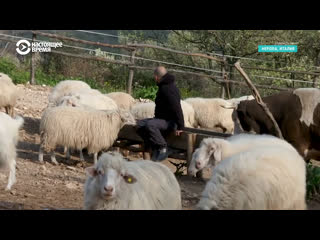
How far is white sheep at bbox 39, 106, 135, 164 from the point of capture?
10617 mm

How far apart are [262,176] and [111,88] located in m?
15.3

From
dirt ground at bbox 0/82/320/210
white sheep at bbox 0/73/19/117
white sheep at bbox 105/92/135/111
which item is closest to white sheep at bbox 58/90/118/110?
dirt ground at bbox 0/82/320/210

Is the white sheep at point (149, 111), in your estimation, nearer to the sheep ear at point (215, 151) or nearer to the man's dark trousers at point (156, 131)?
the man's dark trousers at point (156, 131)

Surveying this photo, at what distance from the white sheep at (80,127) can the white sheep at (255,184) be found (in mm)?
5385

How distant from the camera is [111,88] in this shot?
20531mm

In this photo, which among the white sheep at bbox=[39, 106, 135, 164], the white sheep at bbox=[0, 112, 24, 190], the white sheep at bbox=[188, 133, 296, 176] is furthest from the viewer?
the white sheep at bbox=[39, 106, 135, 164]

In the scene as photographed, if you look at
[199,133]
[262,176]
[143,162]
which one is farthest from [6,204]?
[199,133]

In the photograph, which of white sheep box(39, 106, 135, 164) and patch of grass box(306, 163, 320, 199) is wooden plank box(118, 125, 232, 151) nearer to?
white sheep box(39, 106, 135, 164)

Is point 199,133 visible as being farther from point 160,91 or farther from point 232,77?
point 232,77

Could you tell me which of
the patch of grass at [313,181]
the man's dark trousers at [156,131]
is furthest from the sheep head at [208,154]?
the man's dark trousers at [156,131]

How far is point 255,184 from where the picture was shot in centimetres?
545

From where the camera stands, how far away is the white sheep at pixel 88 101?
11.9 m

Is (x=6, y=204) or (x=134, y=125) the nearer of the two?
(x=6, y=204)

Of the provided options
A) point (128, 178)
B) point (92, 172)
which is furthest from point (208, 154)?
point (92, 172)
